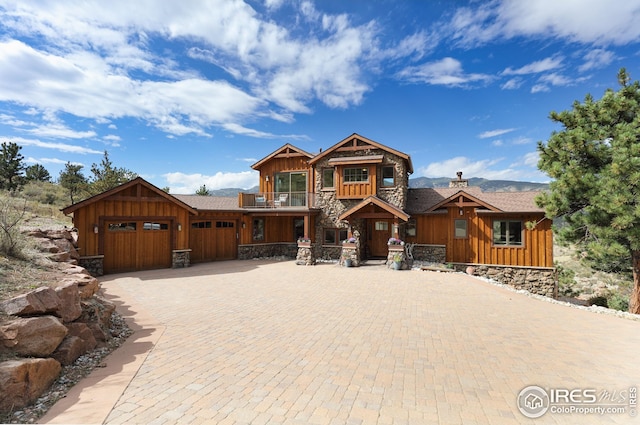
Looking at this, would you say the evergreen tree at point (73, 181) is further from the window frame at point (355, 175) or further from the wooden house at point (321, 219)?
the window frame at point (355, 175)

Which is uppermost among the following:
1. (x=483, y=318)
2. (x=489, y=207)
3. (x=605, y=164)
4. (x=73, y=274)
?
(x=605, y=164)

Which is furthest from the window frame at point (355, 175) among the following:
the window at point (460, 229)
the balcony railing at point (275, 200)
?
the window at point (460, 229)

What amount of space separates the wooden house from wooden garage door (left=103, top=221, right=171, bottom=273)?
0.04m

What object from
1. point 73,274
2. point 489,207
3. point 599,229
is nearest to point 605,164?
point 599,229

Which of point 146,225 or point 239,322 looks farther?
point 146,225

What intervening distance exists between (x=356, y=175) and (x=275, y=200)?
5689 mm

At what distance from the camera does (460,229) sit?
1648cm

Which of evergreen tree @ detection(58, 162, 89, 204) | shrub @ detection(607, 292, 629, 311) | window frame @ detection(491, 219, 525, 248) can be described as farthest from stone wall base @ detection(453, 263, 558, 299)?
evergreen tree @ detection(58, 162, 89, 204)

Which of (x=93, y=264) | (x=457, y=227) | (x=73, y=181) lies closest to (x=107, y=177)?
(x=73, y=181)

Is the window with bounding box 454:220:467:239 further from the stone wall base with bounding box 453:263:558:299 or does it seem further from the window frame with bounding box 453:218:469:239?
the stone wall base with bounding box 453:263:558:299

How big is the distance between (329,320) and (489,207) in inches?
487

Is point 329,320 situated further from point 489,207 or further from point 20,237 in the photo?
point 489,207

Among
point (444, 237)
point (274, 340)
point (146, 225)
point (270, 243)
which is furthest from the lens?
point (270, 243)

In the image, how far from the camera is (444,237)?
1667 centimetres
